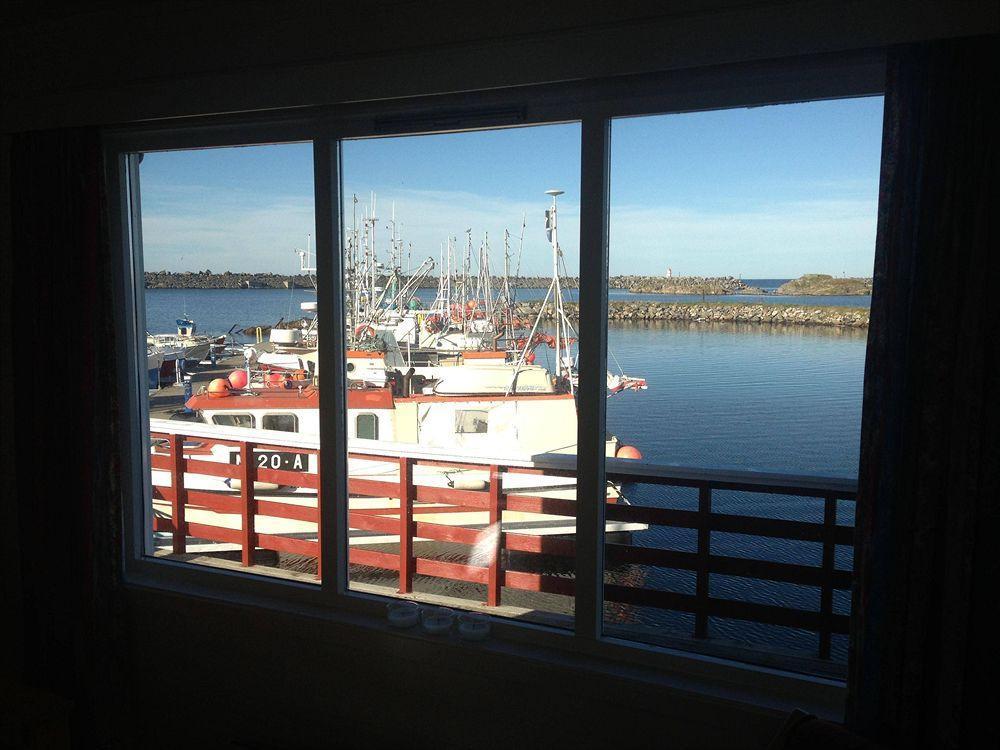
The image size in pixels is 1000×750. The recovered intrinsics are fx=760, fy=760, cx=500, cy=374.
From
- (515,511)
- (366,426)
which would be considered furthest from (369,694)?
(366,426)

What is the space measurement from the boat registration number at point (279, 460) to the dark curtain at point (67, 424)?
2.42ft

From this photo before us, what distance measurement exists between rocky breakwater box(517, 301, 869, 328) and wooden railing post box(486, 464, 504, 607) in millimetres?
1059

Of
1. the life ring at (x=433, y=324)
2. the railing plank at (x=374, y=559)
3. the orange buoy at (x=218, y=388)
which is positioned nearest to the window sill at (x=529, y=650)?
the railing plank at (x=374, y=559)

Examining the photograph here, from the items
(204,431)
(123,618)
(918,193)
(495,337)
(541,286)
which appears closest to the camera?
(918,193)

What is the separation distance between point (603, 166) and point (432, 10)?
61 centimetres

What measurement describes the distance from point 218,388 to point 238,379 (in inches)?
3.6

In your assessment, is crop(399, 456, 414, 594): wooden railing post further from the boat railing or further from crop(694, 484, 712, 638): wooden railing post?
crop(694, 484, 712, 638): wooden railing post

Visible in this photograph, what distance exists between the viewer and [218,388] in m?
2.79

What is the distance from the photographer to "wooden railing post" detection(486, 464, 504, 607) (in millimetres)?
2895

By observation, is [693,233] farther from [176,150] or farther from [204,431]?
[204,431]

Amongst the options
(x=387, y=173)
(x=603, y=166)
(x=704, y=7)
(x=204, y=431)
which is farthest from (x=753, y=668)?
(x=204, y=431)

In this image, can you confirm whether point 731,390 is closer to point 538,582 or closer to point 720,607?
point 720,607

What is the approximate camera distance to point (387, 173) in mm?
2488

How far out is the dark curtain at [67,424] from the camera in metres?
2.39
